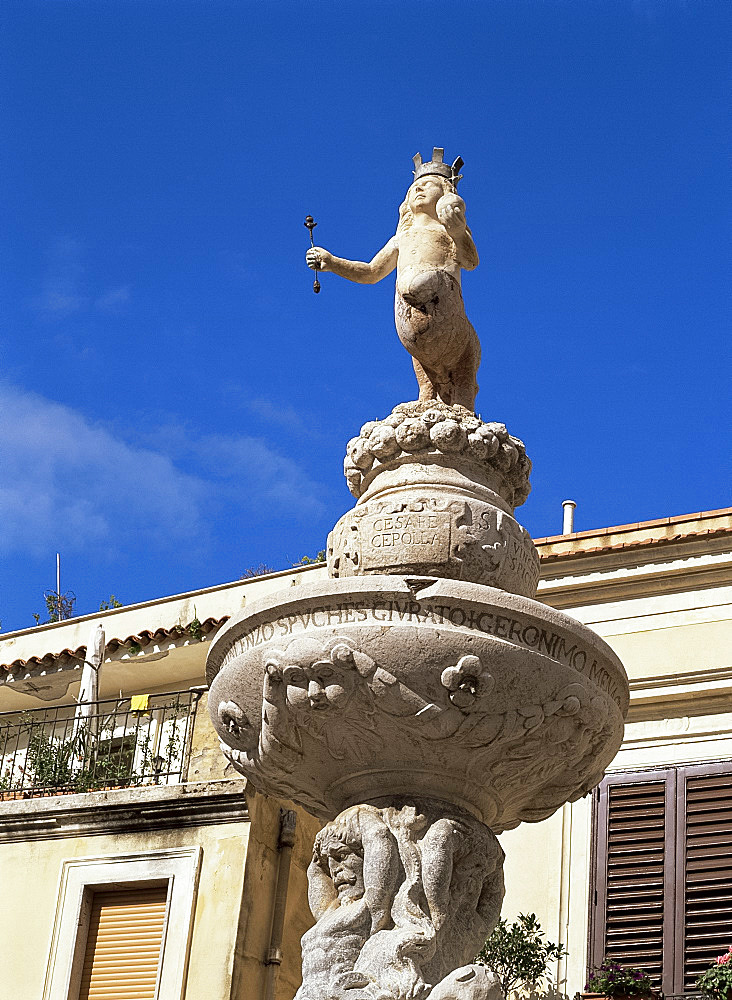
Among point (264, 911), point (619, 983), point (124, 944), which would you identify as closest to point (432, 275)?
point (619, 983)

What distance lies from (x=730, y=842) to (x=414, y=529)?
5.44 m

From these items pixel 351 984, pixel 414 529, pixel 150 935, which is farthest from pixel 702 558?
pixel 351 984

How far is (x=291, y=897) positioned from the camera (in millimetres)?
12383

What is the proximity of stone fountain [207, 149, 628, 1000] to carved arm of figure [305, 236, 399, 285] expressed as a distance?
127 centimetres

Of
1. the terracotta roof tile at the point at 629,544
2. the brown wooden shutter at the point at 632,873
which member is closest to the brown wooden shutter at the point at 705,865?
the brown wooden shutter at the point at 632,873

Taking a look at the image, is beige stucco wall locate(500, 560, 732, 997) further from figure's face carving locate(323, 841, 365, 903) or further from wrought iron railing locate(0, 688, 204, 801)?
figure's face carving locate(323, 841, 365, 903)

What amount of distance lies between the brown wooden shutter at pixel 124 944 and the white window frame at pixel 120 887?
8 centimetres

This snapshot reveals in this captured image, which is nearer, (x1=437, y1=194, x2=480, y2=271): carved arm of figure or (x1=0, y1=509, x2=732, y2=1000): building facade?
(x1=437, y1=194, x2=480, y2=271): carved arm of figure

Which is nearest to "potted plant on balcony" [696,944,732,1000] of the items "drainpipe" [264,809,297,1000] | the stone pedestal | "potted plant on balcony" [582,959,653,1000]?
"potted plant on balcony" [582,959,653,1000]

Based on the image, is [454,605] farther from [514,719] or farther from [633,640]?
[633,640]

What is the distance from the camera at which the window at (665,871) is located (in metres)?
10.4

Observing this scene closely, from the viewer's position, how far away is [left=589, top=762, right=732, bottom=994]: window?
1044cm

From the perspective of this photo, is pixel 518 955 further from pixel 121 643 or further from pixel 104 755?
pixel 121 643

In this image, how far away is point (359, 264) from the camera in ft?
26.2
